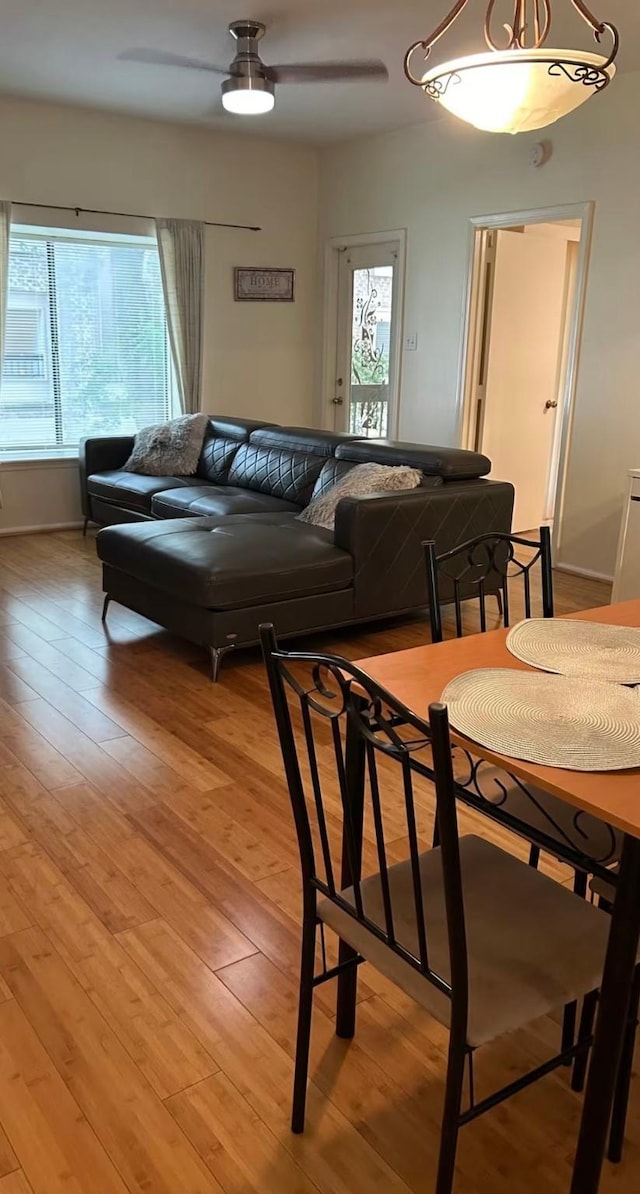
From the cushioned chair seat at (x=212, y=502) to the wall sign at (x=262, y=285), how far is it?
2.31 metres

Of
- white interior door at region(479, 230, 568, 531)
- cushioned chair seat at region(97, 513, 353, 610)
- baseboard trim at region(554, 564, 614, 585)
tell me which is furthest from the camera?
white interior door at region(479, 230, 568, 531)

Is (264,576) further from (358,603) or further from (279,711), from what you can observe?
(279,711)

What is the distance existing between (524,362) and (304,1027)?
539cm

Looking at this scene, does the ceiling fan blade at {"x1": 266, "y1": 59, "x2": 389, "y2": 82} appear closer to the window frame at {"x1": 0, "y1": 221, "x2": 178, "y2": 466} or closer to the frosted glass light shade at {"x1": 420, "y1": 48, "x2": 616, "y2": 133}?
the window frame at {"x1": 0, "y1": 221, "x2": 178, "y2": 466}

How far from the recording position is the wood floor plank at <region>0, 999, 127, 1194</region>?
145cm

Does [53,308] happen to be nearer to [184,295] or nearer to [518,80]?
[184,295]

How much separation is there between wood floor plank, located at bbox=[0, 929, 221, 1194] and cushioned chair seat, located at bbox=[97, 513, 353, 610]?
167 centimetres

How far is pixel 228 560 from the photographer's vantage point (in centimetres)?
355

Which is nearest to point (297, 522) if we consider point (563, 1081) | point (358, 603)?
point (358, 603)

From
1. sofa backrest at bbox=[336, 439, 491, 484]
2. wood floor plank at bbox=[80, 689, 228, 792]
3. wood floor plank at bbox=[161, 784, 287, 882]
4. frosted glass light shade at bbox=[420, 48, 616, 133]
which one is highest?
frosted glass light shade at bbox=[420, 48, 616, 133]

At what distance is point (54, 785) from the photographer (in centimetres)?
273

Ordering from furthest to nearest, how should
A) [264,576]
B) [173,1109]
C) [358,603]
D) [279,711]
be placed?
[358,603] < [264,576] < [173,1109] < [279,711]

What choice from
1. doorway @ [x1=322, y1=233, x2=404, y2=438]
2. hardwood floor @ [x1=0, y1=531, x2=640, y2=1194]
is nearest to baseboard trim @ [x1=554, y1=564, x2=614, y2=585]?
doorway @ [x1=322, y1=233, x2=404, y2=438]

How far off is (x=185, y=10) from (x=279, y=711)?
402 centimetres
